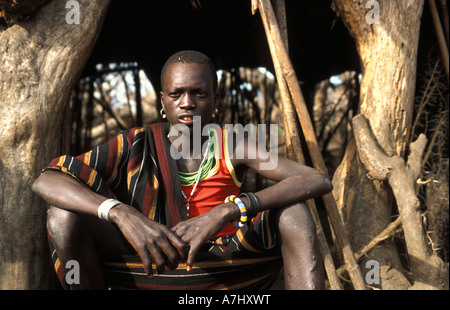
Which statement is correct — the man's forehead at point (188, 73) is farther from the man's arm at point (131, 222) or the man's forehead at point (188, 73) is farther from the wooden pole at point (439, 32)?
the wooden pole at point (439, 32)

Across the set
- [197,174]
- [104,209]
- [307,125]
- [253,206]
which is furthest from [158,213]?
[307,125]

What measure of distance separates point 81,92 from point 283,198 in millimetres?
3826

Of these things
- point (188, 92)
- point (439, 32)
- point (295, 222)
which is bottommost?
point (295, 222)

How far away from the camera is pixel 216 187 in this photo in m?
2.18

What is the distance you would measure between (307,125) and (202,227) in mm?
1084

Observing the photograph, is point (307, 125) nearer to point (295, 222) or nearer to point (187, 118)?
point (187, 118)

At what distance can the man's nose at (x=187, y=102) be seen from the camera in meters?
2.08

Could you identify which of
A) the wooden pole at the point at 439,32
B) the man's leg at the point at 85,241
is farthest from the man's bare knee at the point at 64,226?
the wooden pole at the point at 439,32

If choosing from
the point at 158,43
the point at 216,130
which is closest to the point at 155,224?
the point at 216,130

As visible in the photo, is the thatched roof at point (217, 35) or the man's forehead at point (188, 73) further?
the thatched roof at point (217, 35)

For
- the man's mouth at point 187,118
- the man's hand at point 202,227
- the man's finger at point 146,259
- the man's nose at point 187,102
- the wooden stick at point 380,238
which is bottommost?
the wooden stick at point 380,238

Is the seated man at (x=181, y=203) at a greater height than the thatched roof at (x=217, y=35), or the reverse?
the thatched roof at (x=217, y=35)

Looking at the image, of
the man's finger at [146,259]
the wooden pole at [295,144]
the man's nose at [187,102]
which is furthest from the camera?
the wooden pole at [295,144]
